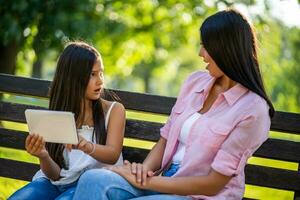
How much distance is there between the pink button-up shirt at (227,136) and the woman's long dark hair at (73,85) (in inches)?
22.0

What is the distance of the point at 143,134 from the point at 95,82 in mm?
535

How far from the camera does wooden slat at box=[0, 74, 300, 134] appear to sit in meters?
3.86

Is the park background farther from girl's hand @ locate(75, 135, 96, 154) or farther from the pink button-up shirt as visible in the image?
girl's hand @ locate(75, 135, 96, 154)

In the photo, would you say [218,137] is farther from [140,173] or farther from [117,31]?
[117,31]

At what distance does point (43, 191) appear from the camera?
366 cm

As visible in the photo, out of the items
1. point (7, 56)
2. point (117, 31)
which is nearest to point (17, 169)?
point (7, 56)

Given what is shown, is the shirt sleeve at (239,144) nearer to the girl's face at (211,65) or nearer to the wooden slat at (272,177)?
the girl's face at (211,65)

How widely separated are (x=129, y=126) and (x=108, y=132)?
38 cm

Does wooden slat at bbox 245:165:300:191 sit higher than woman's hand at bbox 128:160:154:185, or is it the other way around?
woman's hand at bbox 128:160:154:185

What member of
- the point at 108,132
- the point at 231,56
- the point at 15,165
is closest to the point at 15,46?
the point at 15,165

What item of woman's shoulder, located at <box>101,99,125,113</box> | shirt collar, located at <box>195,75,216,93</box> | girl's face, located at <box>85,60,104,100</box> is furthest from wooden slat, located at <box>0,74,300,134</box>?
shirt collar, located at <box>195,75,216,93</box>

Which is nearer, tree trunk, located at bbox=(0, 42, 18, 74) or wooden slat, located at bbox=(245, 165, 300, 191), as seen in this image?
wooden slat, located at bbox=(245, 165, 300, 191)

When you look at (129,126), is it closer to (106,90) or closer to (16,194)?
(106,90)

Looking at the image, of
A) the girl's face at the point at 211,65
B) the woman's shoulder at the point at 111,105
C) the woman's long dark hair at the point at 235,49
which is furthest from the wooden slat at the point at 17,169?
the woman's long dark hair at the point at 235,49
